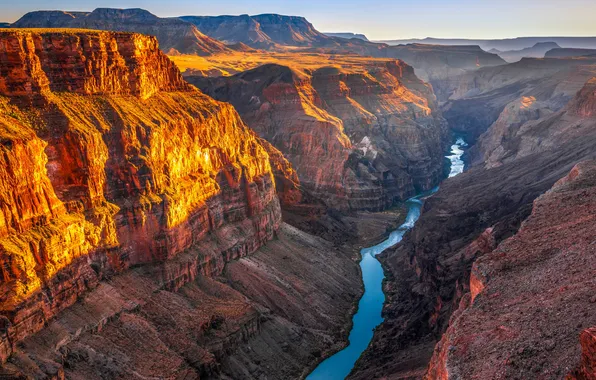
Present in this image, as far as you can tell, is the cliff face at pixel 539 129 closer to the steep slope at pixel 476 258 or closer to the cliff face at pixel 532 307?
the steep slope at pixel 476 258

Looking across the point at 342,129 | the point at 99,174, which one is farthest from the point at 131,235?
the point at 342,129

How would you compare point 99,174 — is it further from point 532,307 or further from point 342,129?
point 342,129

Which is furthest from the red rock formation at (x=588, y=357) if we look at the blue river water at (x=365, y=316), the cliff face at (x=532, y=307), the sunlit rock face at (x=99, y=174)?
the blue river water at (x=365, y=316)

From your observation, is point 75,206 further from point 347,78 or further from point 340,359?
point 347,78

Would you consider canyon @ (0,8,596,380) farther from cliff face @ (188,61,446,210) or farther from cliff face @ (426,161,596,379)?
cliff face @ (188,61,446,210)

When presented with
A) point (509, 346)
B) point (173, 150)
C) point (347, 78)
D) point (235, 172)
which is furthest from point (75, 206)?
point (347, 78)
